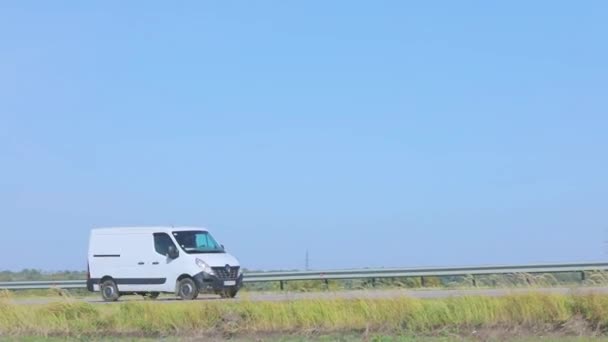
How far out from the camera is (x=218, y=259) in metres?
26.9

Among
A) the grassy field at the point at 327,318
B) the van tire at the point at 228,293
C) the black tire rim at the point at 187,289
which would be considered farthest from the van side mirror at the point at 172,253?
the grassy field at the point at 327,318

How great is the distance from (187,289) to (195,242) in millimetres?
1451

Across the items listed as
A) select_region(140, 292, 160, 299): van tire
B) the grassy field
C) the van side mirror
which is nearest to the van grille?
the van side mirror

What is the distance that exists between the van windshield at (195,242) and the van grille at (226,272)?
2.75 ft

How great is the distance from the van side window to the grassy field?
25.6 feet

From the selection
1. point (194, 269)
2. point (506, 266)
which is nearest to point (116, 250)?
point (194, 269)

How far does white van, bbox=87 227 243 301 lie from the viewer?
87.0ft

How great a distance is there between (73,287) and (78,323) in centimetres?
1456

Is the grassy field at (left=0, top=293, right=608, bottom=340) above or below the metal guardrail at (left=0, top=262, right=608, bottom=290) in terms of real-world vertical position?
below

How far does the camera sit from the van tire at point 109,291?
28.1m

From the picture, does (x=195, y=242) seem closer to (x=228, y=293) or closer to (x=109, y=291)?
(x=228, y=293)

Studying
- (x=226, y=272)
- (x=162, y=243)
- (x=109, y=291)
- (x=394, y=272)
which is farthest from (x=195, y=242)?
(x=394, y=272)

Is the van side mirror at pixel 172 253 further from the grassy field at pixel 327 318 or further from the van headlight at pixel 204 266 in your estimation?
the grassy field at pixel 327 318

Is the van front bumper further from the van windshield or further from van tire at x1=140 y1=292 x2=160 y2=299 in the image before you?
van tire at x1=140 y1=292 x2=160 y2=299
